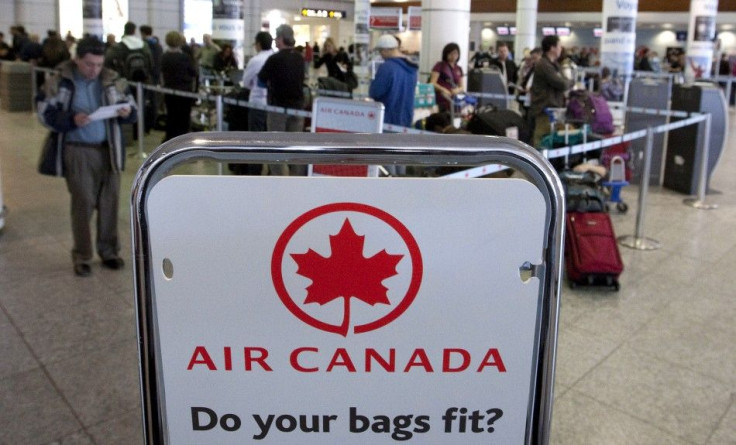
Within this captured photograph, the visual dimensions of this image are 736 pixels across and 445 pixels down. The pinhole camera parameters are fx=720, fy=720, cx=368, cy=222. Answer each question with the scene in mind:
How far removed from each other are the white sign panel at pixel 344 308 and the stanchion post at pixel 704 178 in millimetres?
6675

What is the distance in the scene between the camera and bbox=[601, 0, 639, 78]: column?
1199cm

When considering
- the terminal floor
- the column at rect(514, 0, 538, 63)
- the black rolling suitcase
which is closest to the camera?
the terminal floor

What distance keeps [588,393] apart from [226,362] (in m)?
2.38

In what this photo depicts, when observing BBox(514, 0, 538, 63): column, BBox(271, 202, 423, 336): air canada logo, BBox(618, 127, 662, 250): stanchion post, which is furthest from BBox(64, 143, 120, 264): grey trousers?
BBox(514, 0, 538, 63): column

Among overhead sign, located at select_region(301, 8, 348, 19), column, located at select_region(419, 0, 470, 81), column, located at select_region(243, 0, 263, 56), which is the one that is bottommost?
column, located at select_region(419, 0, 470, 81)

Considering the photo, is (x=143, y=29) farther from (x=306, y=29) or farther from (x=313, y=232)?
(x=306, y=29)

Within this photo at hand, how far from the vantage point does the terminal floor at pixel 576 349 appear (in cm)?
312

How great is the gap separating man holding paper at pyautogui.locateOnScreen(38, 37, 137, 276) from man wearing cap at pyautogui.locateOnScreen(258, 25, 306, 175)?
2.48 meters

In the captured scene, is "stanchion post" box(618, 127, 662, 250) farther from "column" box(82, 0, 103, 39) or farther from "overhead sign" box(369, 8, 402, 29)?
"overhead sign" box(369, 8, 402, 29)

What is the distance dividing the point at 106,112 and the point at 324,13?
107 feet

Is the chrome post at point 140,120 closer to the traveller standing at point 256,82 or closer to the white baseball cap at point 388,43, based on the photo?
the traveller standing at point 256,82

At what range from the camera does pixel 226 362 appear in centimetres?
155

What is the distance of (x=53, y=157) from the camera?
471cm

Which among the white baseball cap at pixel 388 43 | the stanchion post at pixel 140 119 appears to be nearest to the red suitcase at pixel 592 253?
the white baseball cap at pixel 388 43
